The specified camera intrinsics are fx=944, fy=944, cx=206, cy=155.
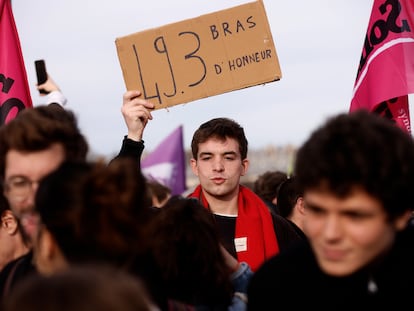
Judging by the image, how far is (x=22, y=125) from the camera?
12.2 feet

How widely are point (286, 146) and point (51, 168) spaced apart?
97453mm

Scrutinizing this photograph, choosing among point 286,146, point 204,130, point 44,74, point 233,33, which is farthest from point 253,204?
point 286,146

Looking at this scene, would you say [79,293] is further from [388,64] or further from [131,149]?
[388,64]

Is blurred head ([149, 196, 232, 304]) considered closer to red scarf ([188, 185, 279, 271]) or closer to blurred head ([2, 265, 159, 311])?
blurred head ([2, 265, 159, 311])

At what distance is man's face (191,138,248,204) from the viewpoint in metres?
6.32

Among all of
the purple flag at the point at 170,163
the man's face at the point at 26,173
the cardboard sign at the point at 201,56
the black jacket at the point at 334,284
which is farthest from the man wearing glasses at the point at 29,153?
the purple flag at the point at 170,163

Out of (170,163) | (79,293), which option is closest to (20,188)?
(79,293)

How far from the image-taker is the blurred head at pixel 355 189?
302 cm

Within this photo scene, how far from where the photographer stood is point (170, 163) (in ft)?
51.6

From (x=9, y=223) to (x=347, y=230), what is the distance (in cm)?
238

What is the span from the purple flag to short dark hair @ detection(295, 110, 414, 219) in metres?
11.8

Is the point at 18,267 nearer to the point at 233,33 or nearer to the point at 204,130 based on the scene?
the point at 233,33

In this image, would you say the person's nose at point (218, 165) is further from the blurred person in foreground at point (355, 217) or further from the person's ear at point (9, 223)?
the blurred person in foreground at point (355, 217)

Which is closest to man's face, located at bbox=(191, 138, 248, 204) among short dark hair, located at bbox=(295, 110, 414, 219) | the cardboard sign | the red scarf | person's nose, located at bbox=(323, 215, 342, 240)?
the red scarf
